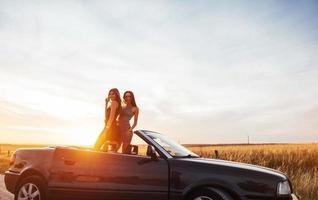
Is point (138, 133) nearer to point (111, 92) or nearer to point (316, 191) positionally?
point (111, 92)

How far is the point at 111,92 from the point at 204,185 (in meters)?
3.53

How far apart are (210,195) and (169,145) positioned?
1258mm

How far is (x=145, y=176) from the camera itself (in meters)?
7.11

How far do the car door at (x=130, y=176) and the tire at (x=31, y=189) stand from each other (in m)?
1.07

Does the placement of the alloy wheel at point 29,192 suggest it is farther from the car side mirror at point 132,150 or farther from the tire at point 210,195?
the tire at point 210,195

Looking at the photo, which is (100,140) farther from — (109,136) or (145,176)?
(145,176)

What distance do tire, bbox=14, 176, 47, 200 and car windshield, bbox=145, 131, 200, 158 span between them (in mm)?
1905

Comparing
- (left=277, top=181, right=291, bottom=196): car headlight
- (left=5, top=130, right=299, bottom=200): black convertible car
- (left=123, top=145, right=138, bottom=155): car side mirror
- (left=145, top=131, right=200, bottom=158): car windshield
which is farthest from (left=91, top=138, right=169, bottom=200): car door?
(left=277, top=181, right=291, bottom=196): car headlight

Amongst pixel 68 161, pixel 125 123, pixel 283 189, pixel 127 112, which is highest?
pixel 127 112

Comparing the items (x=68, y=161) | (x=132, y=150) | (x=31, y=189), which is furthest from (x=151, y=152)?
(x=31, y=189)

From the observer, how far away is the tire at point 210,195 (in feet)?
21.9

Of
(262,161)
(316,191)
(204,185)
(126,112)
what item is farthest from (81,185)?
(262,161)

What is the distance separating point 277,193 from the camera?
6.61 metres

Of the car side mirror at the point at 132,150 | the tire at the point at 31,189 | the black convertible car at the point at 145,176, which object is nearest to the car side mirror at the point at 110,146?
the black convertible car at the point at 145,176
